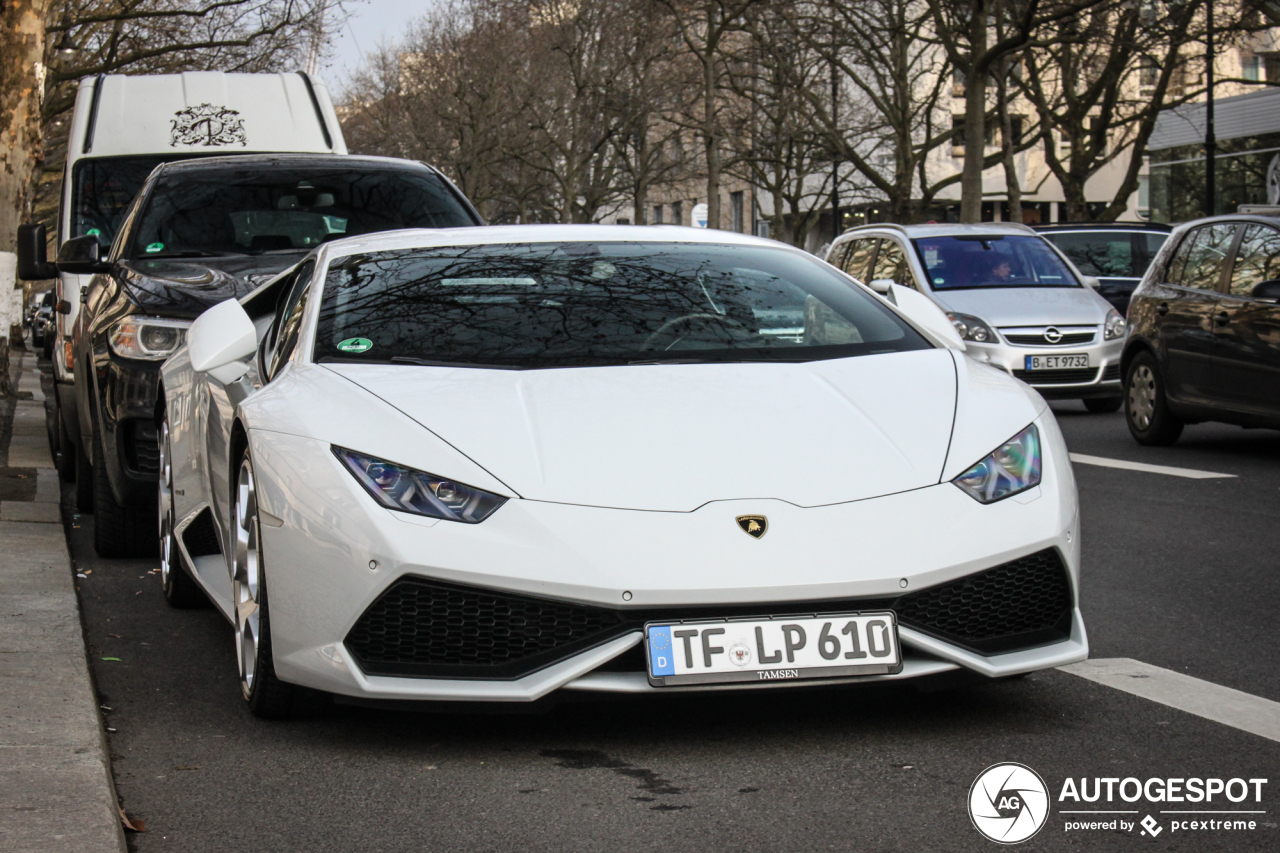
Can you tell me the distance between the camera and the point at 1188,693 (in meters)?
4.75

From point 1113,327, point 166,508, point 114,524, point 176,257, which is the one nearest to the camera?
point 166,508

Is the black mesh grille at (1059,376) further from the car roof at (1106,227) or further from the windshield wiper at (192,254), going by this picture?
the windshield wiper at (192,254)

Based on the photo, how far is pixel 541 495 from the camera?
4.03 metres

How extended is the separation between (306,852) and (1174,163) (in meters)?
46.6

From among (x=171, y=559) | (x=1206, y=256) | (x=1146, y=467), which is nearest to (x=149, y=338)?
(x=171, y=559)

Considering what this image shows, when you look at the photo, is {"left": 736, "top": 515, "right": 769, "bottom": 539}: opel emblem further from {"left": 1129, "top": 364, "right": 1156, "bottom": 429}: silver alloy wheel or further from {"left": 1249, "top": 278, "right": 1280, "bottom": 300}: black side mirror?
{"left": 1129, "top": 364, "right": 1156, "bottom": 429}: silver alloy wheel

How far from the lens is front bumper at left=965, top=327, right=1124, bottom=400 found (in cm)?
1533

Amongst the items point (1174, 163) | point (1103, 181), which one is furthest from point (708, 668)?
point (1103, 181)

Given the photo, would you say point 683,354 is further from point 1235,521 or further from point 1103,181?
point 1103,181

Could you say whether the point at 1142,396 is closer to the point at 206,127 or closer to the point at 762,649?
the point at 206,127

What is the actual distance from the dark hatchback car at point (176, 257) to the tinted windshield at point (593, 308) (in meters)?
2.29

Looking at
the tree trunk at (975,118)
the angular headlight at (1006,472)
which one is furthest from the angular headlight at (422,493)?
the tree trunk at (975,118)

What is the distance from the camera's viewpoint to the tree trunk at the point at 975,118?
2658 centimetres

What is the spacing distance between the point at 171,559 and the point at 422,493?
2.66 m
